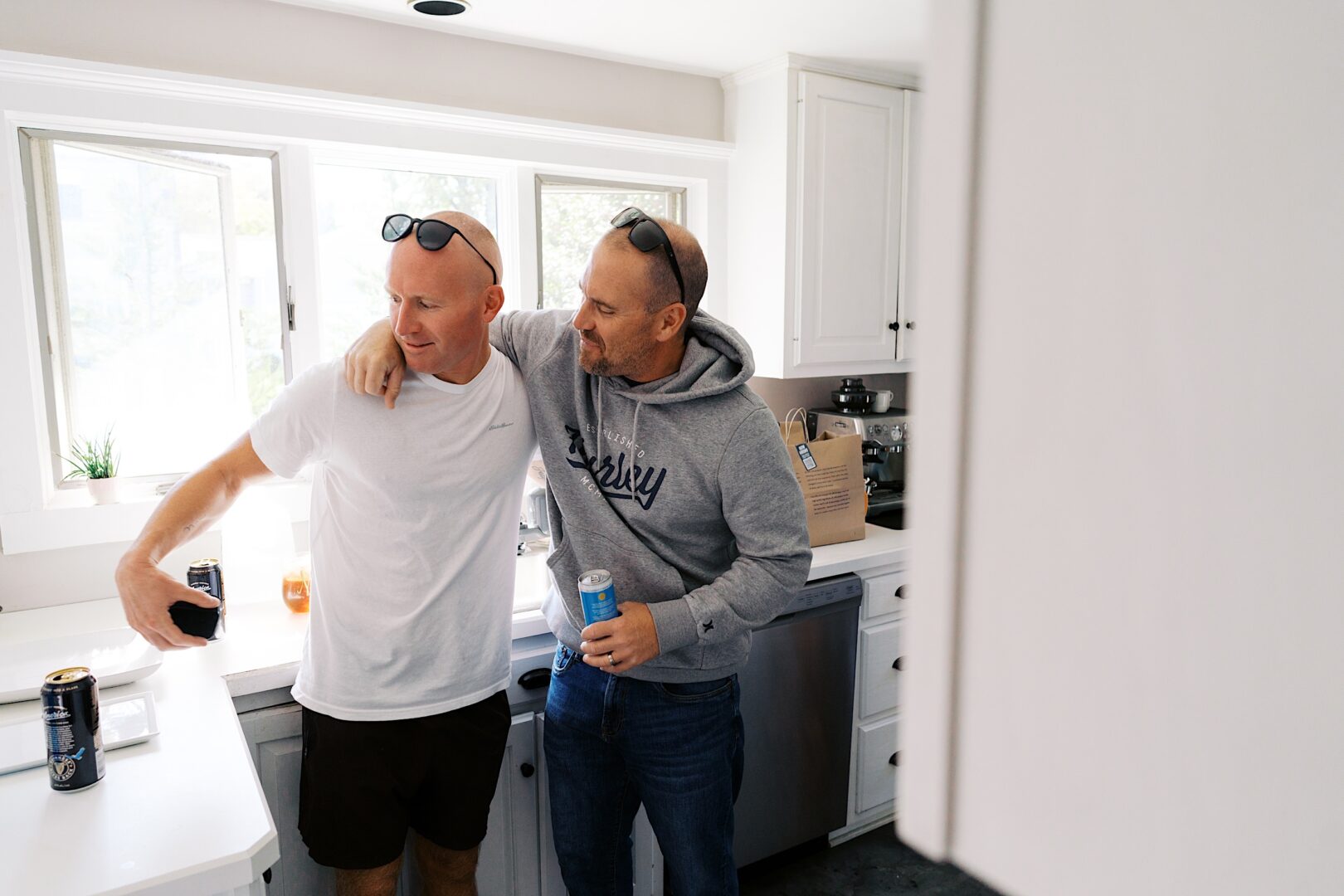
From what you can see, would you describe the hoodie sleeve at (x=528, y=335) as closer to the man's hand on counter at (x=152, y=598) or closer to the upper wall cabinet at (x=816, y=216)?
the man's hand on counter at (x=152, y=598)

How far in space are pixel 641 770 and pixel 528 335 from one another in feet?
2.78

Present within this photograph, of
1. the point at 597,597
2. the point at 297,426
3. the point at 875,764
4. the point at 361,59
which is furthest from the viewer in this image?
the point at 875,764

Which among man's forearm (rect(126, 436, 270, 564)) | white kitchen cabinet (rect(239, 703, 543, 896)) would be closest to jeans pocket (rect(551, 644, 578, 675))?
white kitchen cabinet (rect(239, 703, 543, 896))

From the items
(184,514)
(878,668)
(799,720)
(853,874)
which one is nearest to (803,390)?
(878,668)

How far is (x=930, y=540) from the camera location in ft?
0.61

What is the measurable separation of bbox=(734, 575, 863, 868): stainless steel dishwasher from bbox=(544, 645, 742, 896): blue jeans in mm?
693

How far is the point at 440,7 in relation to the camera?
2.20 m

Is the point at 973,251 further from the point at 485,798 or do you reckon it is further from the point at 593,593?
the point at 485,798

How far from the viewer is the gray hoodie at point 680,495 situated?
4.80ft

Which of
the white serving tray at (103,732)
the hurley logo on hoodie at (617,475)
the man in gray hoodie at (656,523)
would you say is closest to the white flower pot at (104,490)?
the white serving tray at (103,732)

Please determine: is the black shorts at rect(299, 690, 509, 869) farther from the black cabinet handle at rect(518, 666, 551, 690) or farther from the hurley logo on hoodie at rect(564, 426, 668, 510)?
the hurley logo on hoodie at rect(564, 426, 668, 510)

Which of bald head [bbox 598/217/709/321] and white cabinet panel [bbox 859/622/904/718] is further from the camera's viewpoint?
white cabinet panel [bbox 859/622/904/718]

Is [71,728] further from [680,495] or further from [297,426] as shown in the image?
[680,495]

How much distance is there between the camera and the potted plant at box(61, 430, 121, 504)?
213 centimetres
